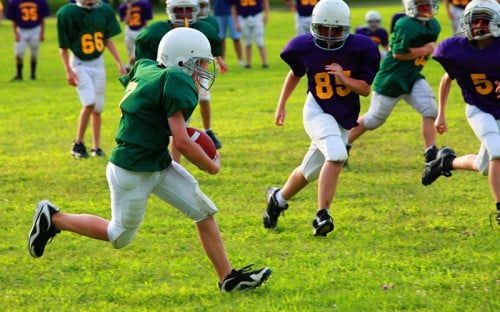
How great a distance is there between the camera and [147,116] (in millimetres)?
5359

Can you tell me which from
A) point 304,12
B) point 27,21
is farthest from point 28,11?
point 304,12

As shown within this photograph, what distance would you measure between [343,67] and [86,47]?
396cm

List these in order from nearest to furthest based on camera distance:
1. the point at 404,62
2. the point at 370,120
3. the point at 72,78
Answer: the point at 404,62
the point at 370,120
the point at 72,78

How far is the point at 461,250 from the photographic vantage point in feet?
21.4

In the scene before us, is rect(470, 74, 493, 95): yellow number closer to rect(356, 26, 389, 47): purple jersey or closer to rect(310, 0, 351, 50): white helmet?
rect(310, 0, 351, 50): white helmet

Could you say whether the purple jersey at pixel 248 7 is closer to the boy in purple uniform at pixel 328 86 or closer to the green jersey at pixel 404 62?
the green jersey at pixel 404 62

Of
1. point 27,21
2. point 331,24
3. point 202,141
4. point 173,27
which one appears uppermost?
point 331,24

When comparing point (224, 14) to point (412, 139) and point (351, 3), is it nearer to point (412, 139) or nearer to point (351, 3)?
point (412, 139)

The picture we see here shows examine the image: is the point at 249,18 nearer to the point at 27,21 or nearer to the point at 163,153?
the point at 27,21

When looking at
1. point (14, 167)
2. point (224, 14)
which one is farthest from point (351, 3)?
point (14, 167)

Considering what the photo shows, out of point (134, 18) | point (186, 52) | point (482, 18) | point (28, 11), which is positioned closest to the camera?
point (186, 52)

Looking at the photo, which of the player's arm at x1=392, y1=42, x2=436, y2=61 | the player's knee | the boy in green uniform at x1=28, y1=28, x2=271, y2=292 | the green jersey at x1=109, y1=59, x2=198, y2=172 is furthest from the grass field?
the player's arm at x1=392, y1=42, x2=436, y2=61

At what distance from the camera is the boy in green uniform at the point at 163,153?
5.19 metres

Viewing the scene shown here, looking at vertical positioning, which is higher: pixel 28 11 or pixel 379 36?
pixel 379 36
